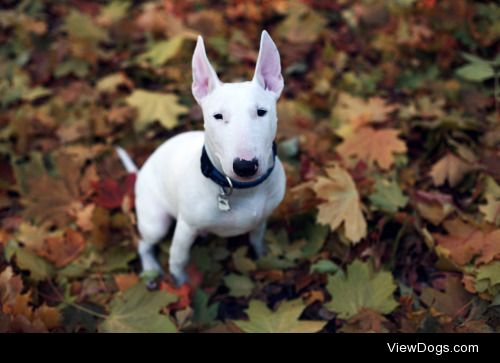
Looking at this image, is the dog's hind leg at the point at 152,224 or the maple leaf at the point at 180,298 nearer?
the maple leaf at the point at 180,298

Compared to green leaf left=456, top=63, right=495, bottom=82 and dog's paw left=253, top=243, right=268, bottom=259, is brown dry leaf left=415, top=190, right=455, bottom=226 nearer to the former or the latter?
green leaf left=456, top=63, right=495, bottom=82

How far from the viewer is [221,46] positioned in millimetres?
3434

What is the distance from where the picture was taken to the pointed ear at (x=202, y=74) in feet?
5.64

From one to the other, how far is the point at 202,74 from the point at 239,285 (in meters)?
1.01

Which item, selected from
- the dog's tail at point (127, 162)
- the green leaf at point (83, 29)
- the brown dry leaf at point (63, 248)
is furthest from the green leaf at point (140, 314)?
the green leaf at point (83, 29)

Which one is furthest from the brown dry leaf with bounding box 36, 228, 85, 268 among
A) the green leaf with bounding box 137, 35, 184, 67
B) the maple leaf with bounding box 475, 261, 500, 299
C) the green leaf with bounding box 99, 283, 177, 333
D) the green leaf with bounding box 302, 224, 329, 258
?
the maple leaf with bounding box 475, 261, 500, 299

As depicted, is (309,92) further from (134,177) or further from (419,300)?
(419,300)

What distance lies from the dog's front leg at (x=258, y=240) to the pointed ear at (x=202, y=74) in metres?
0.75

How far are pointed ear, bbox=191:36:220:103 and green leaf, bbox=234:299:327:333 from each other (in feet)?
3.00

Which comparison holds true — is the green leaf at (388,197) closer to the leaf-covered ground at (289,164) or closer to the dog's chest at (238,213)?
the leaf-covered ground at (289,164)
